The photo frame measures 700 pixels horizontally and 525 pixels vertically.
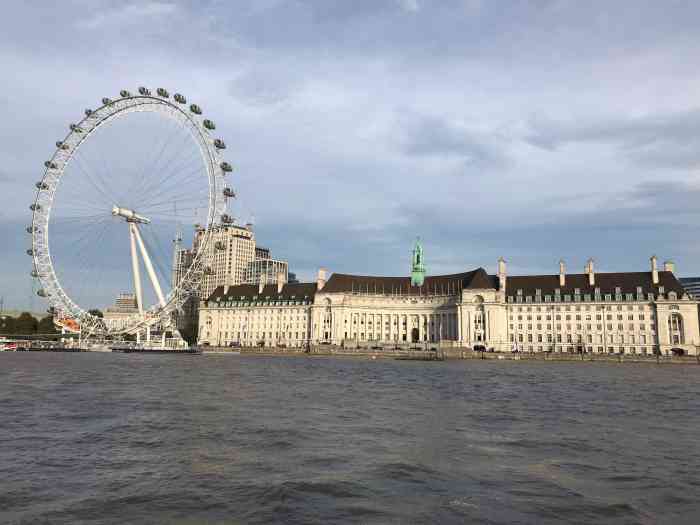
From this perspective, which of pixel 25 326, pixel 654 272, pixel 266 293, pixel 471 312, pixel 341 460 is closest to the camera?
pixel 341 460

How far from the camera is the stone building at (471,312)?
430 ft

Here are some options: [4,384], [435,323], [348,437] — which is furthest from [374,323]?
[348,437]

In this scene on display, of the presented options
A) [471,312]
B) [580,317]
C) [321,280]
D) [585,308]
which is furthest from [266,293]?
[585,308]

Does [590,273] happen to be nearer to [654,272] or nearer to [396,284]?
[654,272]

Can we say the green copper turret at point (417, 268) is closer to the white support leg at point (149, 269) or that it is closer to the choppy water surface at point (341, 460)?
the white support leg at point (149, 269)

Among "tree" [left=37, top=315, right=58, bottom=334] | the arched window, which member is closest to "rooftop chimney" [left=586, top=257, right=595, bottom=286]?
the arched window

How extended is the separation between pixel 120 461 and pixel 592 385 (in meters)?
46.6

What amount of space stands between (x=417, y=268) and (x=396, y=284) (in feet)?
30.6

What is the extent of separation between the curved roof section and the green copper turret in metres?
1.75

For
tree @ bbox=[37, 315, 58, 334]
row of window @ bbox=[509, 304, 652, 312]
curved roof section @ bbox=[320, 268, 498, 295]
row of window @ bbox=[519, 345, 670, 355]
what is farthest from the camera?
tree @ bbox=[37, 315, 58, 334]

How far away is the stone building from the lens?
430 feet

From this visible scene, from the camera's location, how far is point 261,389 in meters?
45.7

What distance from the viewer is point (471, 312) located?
483ft

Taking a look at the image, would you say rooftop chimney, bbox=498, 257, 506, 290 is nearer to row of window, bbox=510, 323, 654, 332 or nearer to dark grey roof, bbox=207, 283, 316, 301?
row of window, bbox=510, 323, 654, 332
